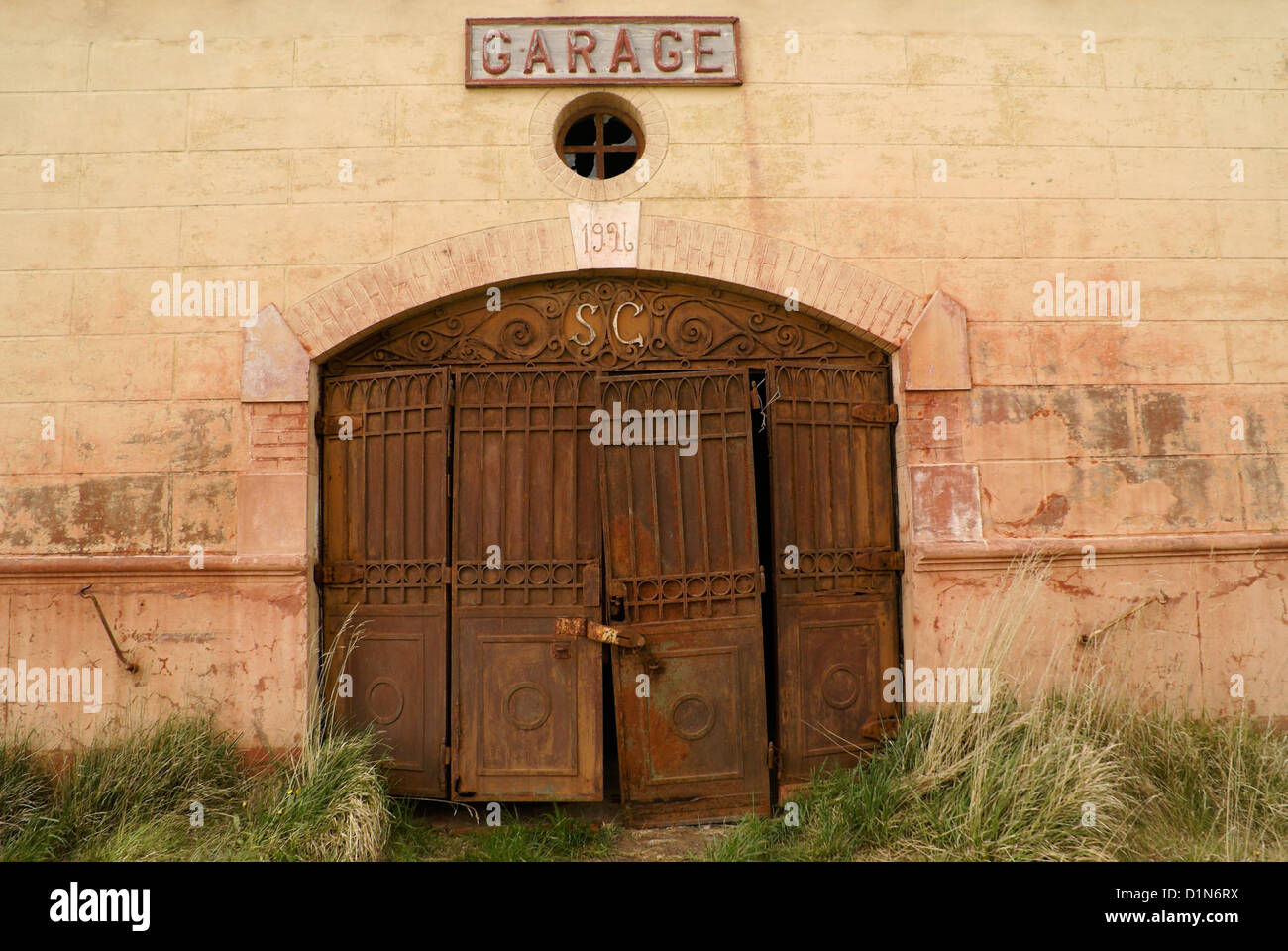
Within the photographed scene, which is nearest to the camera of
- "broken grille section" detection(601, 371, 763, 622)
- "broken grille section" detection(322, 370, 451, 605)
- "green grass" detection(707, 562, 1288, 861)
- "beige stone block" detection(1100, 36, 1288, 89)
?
"green grass" detection(707, 562, 1288, 861)

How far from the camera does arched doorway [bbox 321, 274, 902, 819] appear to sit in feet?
17.2

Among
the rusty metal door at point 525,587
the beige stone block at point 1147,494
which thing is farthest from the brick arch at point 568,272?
the beige stone block at point 1147,494

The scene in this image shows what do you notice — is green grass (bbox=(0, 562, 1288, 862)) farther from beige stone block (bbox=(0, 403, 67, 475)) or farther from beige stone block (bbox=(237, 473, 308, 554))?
beige stone block (bbox=(0, 403, 67, 475))

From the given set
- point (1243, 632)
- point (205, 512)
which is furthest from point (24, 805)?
point (1243, 632)

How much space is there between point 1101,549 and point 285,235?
5.25 metres

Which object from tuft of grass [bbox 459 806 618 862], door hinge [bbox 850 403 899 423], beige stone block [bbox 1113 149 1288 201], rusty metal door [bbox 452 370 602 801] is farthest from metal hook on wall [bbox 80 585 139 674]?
beige stone block [bbox 1113 149 1288 201]

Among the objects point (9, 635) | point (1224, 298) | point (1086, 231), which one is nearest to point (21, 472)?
point (9, 635)

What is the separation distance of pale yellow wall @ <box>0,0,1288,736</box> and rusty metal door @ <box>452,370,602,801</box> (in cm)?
118

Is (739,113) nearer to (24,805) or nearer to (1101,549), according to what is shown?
(1101,549)

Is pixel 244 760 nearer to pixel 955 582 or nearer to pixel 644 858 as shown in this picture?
pixel 644 858

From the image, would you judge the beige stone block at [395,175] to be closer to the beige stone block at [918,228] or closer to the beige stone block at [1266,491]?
the beige stone block at [918,228]

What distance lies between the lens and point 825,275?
18.1 feet

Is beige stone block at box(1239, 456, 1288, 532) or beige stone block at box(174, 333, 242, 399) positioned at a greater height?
beige stone block at box(174, 333, 242, 399)

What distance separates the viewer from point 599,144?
565 centimetres
